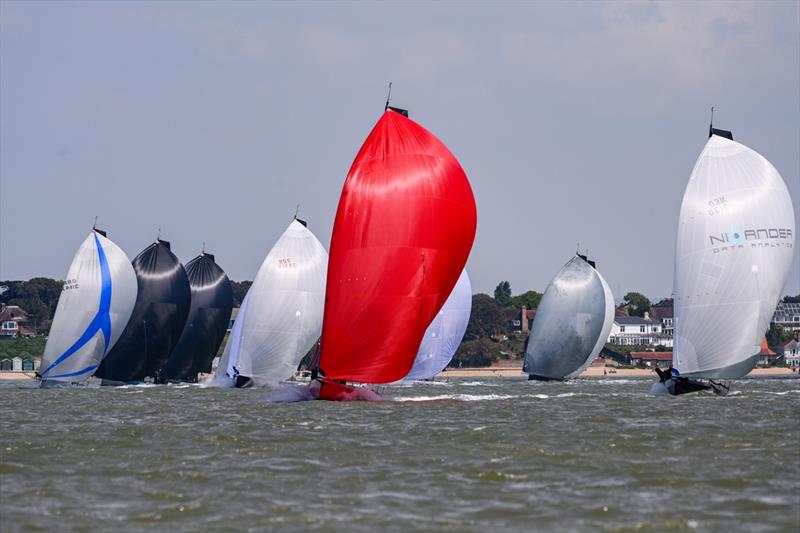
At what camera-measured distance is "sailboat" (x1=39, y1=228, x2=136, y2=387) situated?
62.5 meters

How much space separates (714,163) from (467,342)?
352 ft

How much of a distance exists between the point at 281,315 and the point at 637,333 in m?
130

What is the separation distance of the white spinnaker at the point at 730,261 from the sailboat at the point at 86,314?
3011 cm

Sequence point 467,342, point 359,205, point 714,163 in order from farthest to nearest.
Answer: point 467,342 → point 714,163 → point 359,205

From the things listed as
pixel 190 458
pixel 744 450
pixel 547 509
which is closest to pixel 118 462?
pixel 190 458

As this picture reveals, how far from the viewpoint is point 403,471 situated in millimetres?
21016

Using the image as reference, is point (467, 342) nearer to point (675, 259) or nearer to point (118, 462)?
point (675, 259)

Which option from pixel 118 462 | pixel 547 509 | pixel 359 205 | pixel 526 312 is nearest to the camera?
pixel 547 509

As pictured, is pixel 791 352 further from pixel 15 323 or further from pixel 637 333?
pixel 15 323

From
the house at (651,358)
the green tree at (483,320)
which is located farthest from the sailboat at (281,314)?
the green tree at (483,320)

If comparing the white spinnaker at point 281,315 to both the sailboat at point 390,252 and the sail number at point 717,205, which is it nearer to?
the sailboat at point 390,252

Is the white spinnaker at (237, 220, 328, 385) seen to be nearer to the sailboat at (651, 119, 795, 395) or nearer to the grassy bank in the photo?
the sailboat at (651, 119, 795, 395)

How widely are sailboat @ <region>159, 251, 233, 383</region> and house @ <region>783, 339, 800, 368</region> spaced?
101928 mm

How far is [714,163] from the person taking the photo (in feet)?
148
